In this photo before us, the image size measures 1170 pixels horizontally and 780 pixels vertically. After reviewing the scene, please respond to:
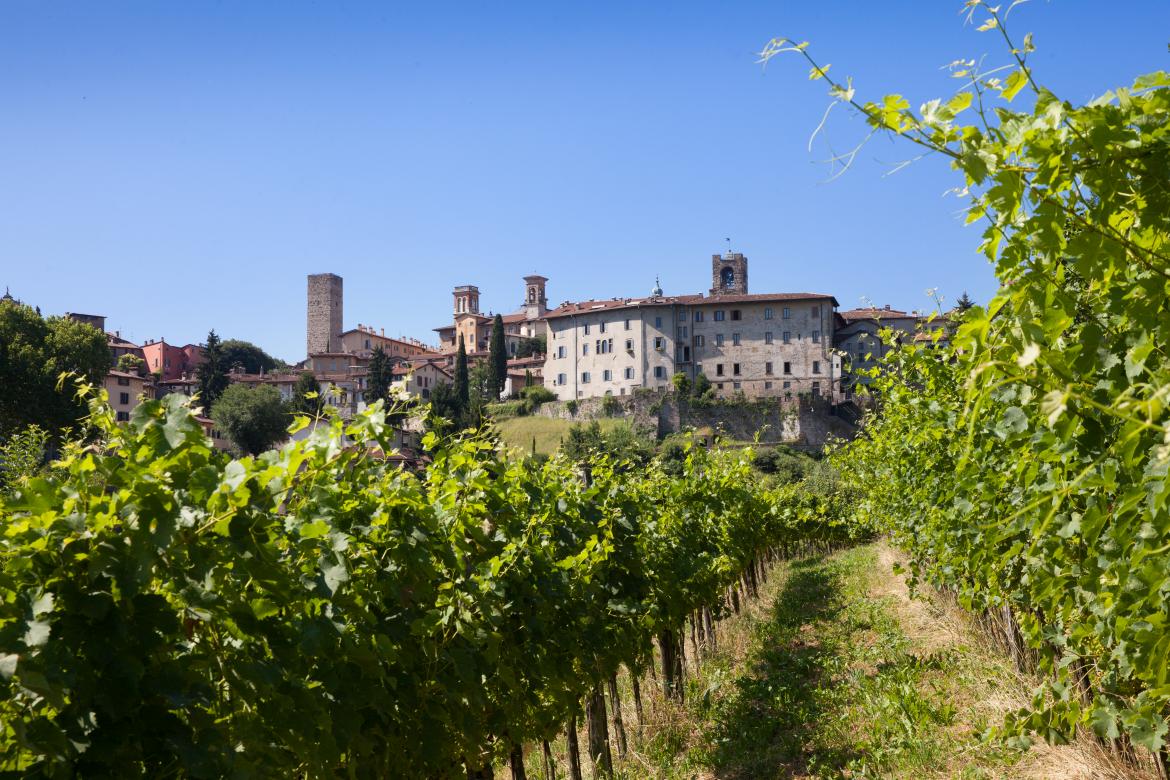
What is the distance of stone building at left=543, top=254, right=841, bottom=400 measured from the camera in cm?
7606

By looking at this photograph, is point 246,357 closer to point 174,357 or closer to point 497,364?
point 174,357

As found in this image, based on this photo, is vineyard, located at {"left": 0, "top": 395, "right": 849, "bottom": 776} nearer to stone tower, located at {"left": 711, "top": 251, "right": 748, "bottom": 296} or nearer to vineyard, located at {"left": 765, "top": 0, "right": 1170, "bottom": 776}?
vineyard, located at {"left": 765, "top": 0, "right": 1170, "bottom": 776}

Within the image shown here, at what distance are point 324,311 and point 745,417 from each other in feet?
211

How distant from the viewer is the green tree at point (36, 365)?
5116cm

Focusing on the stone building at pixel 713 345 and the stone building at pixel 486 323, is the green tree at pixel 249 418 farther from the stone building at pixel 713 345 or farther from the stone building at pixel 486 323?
the stone building at pixel 486 323

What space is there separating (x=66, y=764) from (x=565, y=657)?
3764 millimetres

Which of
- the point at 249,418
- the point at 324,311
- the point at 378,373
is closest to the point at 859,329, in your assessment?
the point at 378,373

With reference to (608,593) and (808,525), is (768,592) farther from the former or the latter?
(608,593)

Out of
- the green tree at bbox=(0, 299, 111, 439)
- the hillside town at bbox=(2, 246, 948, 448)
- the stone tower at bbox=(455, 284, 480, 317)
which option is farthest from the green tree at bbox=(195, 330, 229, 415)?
the stone tower at bbox=(455, 284, 480, 317)

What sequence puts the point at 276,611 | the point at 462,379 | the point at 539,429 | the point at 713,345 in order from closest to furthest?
the point at 276,611 < the point at 539,429 < the point at 462,379 < the point at 713,345

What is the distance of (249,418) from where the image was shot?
67.2m

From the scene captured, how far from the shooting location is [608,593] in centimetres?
708

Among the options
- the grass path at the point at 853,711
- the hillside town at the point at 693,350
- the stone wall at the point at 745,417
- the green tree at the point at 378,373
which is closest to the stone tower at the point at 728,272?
Answer: the hillside town at the point at 693,350

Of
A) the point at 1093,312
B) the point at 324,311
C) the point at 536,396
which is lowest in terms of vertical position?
the point at 1093,312
